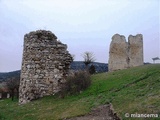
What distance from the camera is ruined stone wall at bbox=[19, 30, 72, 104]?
13.1m

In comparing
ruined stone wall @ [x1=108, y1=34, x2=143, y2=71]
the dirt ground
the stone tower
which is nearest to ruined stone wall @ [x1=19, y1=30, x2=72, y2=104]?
the dirt ground

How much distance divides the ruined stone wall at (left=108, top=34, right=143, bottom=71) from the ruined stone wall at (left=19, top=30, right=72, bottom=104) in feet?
39.4

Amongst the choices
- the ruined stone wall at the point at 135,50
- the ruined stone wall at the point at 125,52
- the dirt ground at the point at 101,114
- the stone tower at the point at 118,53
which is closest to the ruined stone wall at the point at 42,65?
the dirt ground at the point at 101,114

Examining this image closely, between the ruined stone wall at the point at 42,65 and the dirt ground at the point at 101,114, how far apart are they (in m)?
5.16

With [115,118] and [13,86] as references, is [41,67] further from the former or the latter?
[13,86]

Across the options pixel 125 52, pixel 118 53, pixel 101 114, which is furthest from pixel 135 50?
pixel 101 114

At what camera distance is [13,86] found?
24.3m

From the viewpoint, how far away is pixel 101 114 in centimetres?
770

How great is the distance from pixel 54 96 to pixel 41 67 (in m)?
1.77

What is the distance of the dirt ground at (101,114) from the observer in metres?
7.23

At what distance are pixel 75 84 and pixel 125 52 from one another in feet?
47.9

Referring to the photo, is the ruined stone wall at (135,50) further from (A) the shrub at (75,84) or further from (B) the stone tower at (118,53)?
(A) the shrub at (75,84)

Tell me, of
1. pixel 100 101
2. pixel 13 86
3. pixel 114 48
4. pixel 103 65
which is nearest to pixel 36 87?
pixel 100 101

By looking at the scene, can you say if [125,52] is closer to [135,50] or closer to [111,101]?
[135,50]
